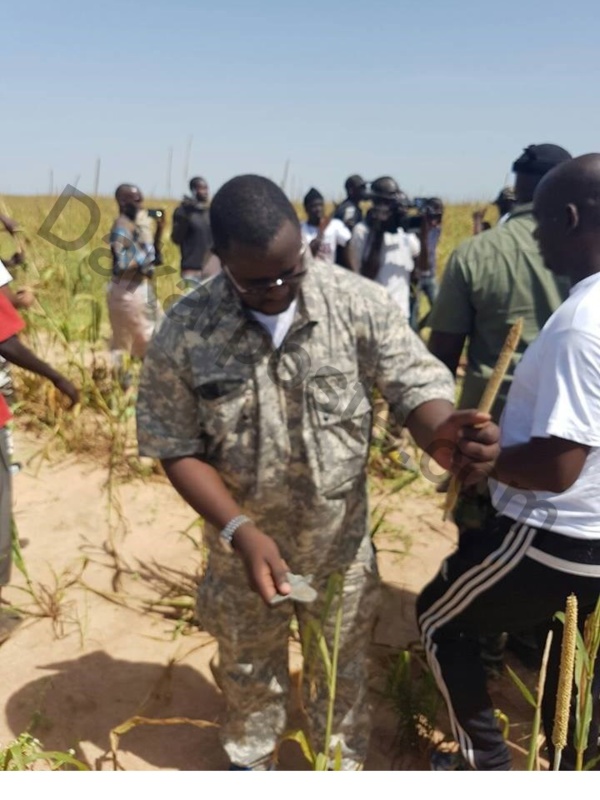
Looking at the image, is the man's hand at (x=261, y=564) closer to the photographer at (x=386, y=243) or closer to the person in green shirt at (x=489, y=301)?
the person in green shirt at (x=489, y=301)

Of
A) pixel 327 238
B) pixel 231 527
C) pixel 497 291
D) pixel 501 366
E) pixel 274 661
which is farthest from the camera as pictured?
pixel 327 238

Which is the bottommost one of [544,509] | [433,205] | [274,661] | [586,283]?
[274,661]

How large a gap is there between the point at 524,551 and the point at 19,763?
1065 mm

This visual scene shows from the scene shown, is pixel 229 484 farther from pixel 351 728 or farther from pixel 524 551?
pixel 351 728

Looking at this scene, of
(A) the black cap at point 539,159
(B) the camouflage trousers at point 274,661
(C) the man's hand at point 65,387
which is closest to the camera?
(B) the camouflage trousers at point 274,661

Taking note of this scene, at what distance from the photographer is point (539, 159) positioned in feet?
7.79

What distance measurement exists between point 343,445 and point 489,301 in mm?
830

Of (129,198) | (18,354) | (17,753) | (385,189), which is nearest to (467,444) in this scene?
(17,753)

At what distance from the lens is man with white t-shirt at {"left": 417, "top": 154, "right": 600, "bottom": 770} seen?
1300 mm

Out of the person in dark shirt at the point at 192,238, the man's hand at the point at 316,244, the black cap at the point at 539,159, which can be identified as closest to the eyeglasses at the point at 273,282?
the black cap at the point at 539,159

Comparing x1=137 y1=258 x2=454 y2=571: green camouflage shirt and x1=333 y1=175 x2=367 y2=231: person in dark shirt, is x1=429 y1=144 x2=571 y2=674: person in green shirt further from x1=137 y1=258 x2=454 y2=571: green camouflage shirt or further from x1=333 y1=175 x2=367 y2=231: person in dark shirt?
x1=333 y1=175 x2=367 y2=231: person in dark shirt

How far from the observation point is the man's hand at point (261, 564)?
4.38 ft

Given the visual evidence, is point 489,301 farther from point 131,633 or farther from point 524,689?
point 131,633
